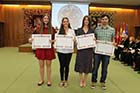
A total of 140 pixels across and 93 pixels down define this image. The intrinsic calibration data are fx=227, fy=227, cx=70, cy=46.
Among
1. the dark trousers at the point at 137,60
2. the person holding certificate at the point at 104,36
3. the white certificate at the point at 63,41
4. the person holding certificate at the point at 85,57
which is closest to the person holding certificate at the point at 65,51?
the white certificate at the point at 63,41

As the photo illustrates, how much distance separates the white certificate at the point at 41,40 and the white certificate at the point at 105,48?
3.12ft

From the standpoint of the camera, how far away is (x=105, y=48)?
4.38m

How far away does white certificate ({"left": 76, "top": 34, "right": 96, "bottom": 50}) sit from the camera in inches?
171

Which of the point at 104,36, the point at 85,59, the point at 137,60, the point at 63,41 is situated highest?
the point at 104,36

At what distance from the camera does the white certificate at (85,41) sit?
4.34 metres

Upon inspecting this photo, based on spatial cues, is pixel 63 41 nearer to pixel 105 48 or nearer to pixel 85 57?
pixel 85 57

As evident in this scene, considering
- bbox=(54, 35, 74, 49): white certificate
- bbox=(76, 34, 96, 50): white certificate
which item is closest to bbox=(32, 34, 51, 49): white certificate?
bbox=(54, 35, 74, 49): white certificate

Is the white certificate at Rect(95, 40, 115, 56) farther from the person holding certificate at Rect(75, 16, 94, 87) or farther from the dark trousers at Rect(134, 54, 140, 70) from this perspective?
the dark trousers at Rect(134, 54, 140, 70)

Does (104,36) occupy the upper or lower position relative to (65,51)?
upper

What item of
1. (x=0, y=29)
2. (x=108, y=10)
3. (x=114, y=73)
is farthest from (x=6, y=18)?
(x=114, y=73)

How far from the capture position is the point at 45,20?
4.38 meters

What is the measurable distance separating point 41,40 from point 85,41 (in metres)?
0.86

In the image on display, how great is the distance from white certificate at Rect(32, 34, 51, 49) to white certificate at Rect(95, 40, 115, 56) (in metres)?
0.95

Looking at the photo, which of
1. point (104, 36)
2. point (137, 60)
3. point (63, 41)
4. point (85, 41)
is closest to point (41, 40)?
point (63, 41)
